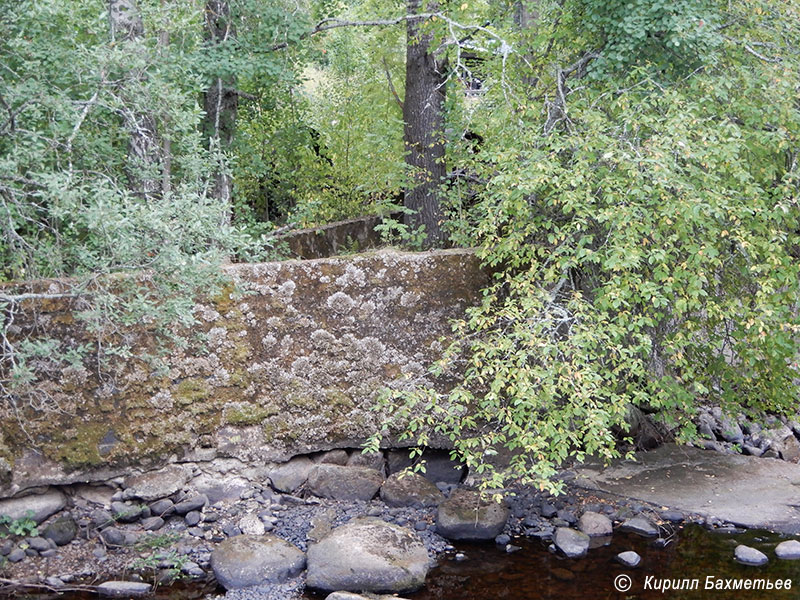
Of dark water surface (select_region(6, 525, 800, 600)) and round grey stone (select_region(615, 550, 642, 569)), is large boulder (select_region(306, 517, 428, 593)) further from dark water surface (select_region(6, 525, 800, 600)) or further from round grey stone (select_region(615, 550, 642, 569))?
round grey stone (select_region(615, 550, 642, 569))

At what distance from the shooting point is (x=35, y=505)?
568 cm

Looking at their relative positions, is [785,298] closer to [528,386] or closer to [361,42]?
[528,386]

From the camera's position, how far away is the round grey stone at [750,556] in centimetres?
539

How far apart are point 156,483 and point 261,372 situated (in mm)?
1196

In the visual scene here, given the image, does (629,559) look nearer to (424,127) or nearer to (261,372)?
(261,372)

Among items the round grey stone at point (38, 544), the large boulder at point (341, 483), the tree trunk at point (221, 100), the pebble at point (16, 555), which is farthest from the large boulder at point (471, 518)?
the tree trunk at point (221, 100)

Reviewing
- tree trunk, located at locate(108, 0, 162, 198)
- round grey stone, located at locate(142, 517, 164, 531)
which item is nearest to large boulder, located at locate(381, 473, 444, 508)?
round grey stone, located at locate(142, 517, 164, 531)

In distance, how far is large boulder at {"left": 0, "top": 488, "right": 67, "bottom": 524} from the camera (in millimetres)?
5598

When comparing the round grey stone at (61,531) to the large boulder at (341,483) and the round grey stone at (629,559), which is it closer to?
the large boulder at (341,483)

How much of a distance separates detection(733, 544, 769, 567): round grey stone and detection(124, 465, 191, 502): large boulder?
4245 mm

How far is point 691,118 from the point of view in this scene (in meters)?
5.40

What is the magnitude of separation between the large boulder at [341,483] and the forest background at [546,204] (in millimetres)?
933

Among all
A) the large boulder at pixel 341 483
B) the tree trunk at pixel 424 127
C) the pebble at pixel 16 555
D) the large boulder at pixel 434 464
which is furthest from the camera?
the tree trunk at pixel 424 127

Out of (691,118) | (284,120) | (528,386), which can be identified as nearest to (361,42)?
(284,120)
